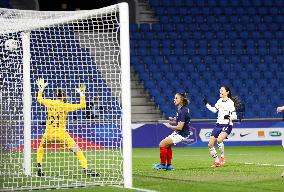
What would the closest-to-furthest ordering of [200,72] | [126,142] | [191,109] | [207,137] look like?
[126,142] → [207,137] → [191,109] → [200,72]

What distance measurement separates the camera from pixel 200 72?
1224 inches

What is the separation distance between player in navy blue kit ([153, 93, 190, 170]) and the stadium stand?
13.0 m

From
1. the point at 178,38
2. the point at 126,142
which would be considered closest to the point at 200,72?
the point at 178,38

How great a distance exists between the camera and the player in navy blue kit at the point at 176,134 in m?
15.1

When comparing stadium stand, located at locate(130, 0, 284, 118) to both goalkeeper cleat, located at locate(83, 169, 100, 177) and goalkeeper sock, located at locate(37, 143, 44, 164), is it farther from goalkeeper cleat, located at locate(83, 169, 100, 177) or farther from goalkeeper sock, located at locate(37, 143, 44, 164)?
goalkeeper cleat, located at locate(83, 169, 100, 177)

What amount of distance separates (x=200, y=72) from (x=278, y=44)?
457 centimetres

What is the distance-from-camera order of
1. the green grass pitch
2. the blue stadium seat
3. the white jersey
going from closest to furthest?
the green grass pitch < the white jersey < the blue stadium seat

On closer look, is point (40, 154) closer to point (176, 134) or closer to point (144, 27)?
point (176, 134)

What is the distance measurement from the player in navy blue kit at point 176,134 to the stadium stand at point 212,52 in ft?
42.6

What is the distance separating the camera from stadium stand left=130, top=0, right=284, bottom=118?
→ 30062 millimetres

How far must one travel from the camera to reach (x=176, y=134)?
15.5m

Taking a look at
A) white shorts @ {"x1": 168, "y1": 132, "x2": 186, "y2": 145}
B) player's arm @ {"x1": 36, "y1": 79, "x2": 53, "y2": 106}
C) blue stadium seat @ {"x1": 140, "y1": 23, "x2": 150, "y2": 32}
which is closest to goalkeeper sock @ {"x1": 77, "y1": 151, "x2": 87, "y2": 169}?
player's arm @ {"x1": 36, "y1": 79, "x2": 53, "y2": 106}

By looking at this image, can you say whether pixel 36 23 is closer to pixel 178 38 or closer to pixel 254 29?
pixel 178 38

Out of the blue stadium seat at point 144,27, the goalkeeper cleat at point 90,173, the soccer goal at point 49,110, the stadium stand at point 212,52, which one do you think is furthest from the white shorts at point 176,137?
the blue stadium seat at point 144,27
